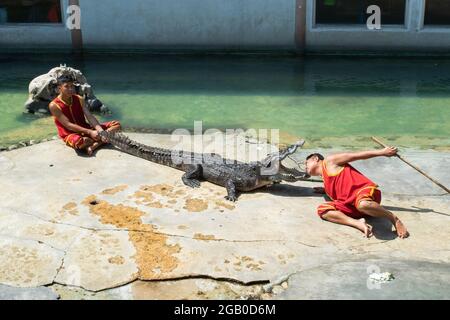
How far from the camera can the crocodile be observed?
6113mm

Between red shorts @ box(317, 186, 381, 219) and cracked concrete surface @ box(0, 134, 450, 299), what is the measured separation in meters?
0.15

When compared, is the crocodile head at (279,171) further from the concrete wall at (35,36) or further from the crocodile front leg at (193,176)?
the concrete wall at (35,36)

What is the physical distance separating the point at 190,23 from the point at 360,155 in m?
9.22

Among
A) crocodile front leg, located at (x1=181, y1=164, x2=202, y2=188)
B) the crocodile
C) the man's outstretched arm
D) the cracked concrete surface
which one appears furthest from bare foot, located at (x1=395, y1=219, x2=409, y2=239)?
crocodile front leg, located at (x1=181, y1=164, x2=202, y2=188)

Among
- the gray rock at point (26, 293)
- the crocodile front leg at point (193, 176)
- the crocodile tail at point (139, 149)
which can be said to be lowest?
the gray rock at point (26, 293)

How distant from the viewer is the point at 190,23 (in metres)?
13.8

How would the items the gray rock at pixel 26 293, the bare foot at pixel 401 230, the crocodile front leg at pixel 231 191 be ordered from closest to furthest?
the gray rock at pixel 26 293 → the bare foot at pixel 401 230 → the crocodile front leg at pixel 231 191

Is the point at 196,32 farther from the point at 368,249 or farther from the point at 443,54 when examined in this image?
the point at 368,249

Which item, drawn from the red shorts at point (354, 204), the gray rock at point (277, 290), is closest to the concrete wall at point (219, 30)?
the red shorts at point (354, 204)

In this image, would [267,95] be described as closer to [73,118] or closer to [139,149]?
[139,149]

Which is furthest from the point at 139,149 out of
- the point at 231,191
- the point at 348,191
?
the point at 348,191

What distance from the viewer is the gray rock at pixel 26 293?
14.1ft

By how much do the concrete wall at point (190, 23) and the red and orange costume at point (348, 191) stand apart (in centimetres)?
874
